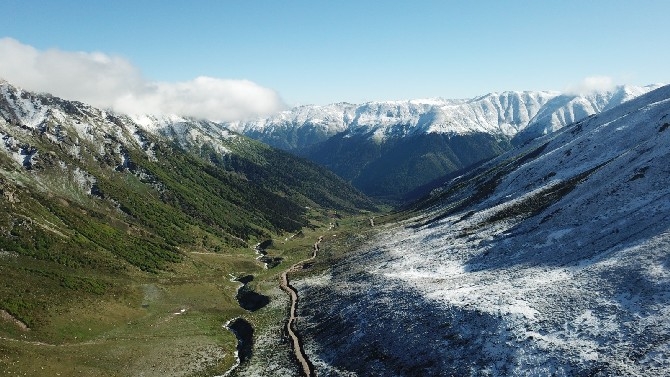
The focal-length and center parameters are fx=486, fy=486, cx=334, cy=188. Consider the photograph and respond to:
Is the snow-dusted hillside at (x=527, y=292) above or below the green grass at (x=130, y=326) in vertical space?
below

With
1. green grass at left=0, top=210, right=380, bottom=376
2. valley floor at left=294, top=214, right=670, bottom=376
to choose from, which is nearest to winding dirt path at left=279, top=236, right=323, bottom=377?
valley floor at left=294, top=214, right=670, bottom=376

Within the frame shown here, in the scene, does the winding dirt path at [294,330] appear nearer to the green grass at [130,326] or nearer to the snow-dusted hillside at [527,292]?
the snow-dusted hillside at [527,292]

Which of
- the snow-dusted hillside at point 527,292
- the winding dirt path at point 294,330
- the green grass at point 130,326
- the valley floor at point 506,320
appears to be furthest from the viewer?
the green grass at point 130,326

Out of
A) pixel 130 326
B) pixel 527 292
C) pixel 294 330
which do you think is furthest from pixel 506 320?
Result: pixel 130 326

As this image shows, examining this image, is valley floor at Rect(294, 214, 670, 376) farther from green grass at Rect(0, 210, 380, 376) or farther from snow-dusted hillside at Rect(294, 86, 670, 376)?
green grass at Rect(0, 210, 380, 376)

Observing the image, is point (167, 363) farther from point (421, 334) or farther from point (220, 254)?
point (220, 254)

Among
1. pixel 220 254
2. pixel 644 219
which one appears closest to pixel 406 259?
pixel 644 219

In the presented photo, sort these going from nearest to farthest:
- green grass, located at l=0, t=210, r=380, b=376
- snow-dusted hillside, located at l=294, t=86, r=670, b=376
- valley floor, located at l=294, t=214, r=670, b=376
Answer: valley floor, located at l=294, t=214, r=670, b=376 → snow-dusted hillside, located at l=294, t=86, r=670, b=376 → green grass, located at l=0, t=210, r=380, b=376

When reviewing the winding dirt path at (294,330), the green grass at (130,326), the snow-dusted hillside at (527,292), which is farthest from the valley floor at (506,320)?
the green grass at (130,326)

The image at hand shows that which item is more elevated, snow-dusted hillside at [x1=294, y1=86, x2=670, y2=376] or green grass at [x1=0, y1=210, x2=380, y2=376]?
green grass at [x1=0, y1=210, x2=380, y2=376]
